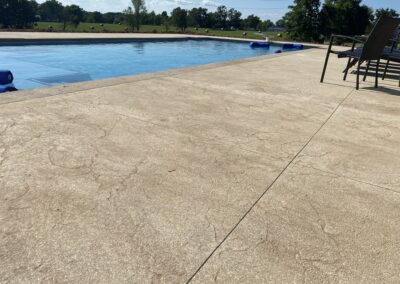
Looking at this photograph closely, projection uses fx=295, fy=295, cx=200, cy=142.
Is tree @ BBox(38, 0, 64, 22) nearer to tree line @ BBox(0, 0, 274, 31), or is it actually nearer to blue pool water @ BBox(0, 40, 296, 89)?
tree line @ BBox(0, 0, 274, 31)

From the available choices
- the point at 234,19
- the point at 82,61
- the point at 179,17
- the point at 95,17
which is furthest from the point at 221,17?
the point at 82,61

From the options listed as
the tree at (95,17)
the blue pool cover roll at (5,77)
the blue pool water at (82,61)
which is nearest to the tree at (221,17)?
the tree at (95,17)

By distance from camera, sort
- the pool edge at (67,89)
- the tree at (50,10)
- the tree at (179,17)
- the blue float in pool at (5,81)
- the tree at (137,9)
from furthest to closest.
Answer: the tree at (50,10) < the tree at (179,17) < the tree at (137,9) < the blue float in pool at (5,81) < the pool edge at (67,89)

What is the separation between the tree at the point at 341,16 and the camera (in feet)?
113

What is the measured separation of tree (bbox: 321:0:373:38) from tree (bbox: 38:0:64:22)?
197ft

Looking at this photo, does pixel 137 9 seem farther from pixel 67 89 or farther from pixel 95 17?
pixel 95 17

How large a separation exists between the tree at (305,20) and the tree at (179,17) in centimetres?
1346

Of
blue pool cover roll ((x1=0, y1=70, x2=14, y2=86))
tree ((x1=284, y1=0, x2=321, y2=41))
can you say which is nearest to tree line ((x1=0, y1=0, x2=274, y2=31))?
tree ((x1=284, y1=0, x2=321, y2=41))

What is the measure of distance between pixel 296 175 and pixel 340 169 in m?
0.39

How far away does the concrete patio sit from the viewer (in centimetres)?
128

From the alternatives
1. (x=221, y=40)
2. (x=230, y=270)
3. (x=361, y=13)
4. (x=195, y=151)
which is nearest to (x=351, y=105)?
(x=195, y=151)

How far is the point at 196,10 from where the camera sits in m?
77.6

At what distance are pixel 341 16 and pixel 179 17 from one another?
19.8m

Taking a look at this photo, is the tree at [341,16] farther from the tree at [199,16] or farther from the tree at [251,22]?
the tree at [251,22]
